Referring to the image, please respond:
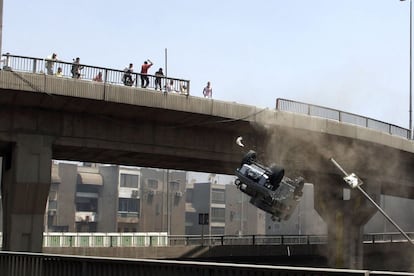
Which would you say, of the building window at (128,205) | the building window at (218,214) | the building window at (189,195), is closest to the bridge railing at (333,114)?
the building window at (128,205)

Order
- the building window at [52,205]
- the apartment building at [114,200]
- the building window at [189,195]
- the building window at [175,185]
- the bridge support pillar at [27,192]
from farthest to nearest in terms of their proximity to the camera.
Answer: the building window at [189,195] < the building window at [175,185] < the apartment building at [114,200] < the building window at [52,205] < the bridge support pillar at [27,192]

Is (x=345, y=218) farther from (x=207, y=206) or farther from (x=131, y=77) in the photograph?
(x=207, y=206)

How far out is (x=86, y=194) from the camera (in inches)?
4692

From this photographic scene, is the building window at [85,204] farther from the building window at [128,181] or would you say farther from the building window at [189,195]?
the building window at [189,195]

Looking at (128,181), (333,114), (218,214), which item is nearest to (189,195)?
(218,214)

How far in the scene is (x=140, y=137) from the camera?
28.1m

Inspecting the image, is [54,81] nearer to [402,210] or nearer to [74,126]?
[74,126]

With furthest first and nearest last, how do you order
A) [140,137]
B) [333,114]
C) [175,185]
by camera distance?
[175,185] → [333,114] → [140,137]

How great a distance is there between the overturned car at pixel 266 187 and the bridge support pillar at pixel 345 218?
1475 centimetres

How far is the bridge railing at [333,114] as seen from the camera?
102 feet

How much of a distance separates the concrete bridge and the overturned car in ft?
13.9

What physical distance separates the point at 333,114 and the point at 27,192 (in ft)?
55.2

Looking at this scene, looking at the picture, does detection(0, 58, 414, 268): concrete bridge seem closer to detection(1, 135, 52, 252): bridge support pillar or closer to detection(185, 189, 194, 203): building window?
detection(1, 135, 52, 252): bridge support pillar

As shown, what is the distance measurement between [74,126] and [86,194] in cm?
9513
